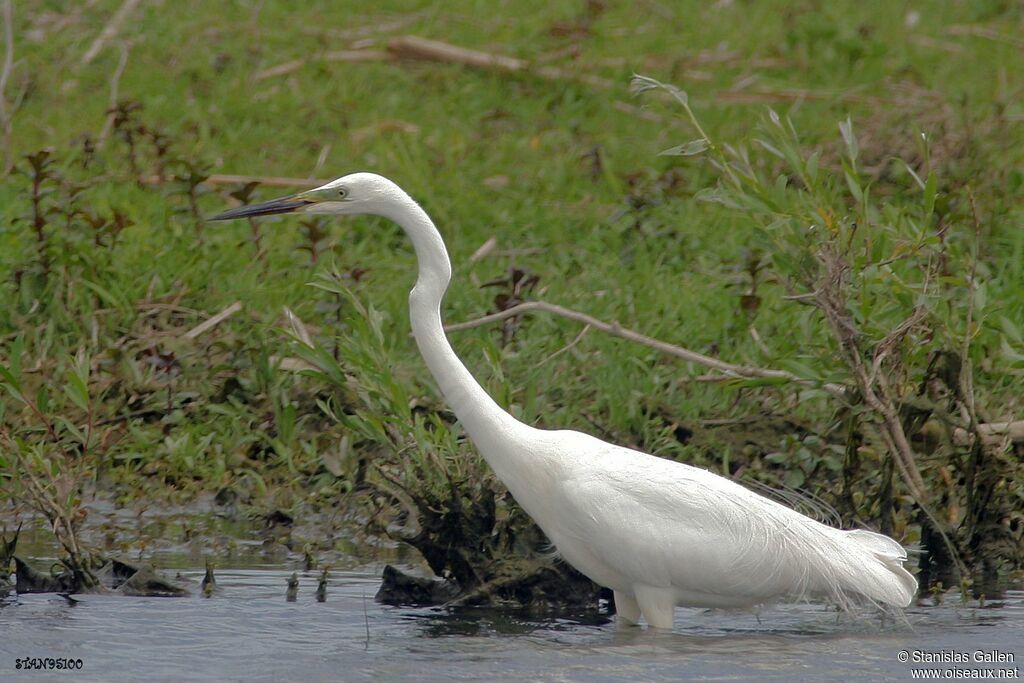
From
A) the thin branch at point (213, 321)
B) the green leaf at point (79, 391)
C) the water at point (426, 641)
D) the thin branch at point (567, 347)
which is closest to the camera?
the water at point (426, 641)

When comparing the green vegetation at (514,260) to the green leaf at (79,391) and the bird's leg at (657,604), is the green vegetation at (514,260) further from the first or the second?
the bird's leg at (657,604)

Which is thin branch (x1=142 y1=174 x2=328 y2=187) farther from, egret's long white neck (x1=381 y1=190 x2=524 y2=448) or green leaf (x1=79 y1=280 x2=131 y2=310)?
egret's long white neck (x1=381 y1=190 x2=524 y2=448)

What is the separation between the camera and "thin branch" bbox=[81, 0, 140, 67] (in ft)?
35.1

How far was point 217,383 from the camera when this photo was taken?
7.11m

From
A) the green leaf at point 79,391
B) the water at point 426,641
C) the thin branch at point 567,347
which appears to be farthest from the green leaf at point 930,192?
the green leaf at point 79,391

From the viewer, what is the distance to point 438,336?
5.20m

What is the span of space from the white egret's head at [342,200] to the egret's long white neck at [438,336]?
0.05 m

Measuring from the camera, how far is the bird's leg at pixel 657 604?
17.2ft

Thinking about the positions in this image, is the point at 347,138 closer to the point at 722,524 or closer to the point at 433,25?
the point at 433,25

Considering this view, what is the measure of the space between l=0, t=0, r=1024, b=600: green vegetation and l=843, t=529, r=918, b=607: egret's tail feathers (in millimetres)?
386

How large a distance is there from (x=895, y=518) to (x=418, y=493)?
2.11 metres

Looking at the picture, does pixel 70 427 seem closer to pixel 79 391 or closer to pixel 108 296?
pixel 79 391

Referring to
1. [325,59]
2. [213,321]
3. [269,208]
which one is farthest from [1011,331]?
[325,59]

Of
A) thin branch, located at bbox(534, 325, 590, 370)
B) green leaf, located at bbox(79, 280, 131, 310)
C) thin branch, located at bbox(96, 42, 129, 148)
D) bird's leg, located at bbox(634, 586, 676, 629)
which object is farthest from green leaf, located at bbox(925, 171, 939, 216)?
thin branch, located at bbox(96, 42, 129, 148)
